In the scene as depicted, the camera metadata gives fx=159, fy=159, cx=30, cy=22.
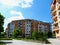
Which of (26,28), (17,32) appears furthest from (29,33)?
(17,32)

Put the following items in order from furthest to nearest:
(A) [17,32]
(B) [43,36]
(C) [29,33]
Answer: (C) [29,33] < (A) [17,32] < (B) [43,36]

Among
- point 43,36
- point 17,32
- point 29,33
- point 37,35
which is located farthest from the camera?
point 29,33

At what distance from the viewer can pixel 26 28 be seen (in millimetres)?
103062

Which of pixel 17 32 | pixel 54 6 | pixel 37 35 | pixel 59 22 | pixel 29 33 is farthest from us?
pixel 29 33

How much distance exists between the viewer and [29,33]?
335 ft

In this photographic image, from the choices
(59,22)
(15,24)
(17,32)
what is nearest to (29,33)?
(15,24)

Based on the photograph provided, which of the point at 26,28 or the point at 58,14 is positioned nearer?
the point at 58,14

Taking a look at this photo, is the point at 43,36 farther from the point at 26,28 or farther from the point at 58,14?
the point at 26,28

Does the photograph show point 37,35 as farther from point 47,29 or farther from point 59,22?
point 47,29

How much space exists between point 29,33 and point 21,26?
7.05 metres

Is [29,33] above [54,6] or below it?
below

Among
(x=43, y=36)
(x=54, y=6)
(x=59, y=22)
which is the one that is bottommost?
(x=43, y=36)

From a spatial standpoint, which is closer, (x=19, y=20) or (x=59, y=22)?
(x=59, y=22)

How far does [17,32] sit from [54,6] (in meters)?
27.4
